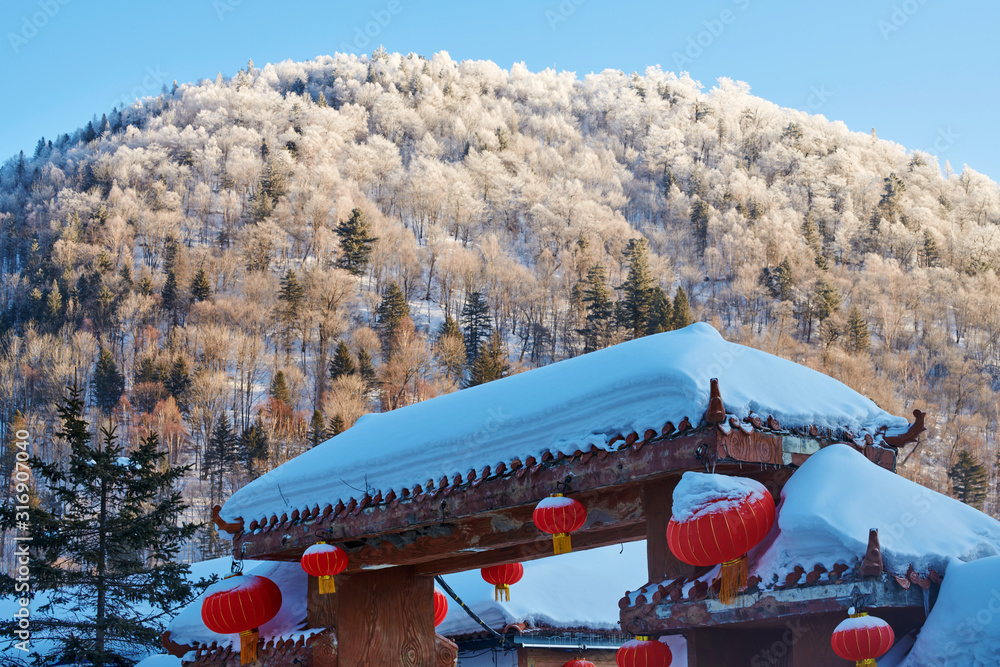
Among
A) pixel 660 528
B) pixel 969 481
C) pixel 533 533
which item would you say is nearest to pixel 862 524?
pixel 660 528

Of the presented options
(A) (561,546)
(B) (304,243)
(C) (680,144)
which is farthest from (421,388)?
(C) (680,144)

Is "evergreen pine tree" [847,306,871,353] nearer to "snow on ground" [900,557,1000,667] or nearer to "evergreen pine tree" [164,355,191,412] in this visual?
"evergreen pine tree" [164,355,191,412]

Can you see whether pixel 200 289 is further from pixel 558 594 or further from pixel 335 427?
pixel 558 594

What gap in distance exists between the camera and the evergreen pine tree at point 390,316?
53.6m

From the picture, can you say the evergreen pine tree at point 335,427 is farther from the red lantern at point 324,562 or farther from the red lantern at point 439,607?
the red lantern at point 324,562

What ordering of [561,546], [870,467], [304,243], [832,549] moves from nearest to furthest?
[832,549] → [870,467] → [561,546] → [304,243]

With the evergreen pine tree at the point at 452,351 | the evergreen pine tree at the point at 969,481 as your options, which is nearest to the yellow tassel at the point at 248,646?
the evergreen pine tree at the point at 969,481

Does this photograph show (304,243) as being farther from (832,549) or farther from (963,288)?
(832,549)

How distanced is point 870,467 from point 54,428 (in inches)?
1984

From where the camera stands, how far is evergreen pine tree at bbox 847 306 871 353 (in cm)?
5238

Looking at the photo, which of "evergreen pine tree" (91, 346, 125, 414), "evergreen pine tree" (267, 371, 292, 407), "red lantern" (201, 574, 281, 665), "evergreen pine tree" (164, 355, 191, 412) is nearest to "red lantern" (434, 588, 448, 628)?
"red lantern" (201, 574, 281, 665)

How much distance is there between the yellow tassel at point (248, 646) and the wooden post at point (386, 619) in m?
0.77

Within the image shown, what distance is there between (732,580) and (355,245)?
59207mm

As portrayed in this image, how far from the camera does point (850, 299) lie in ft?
202
